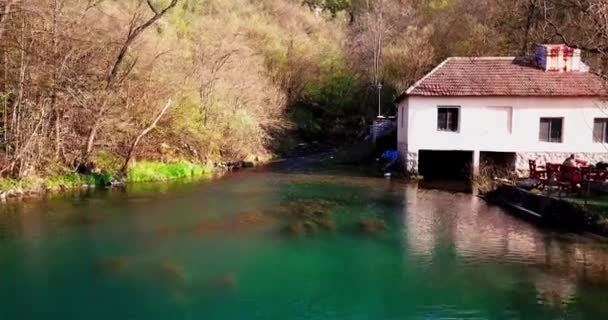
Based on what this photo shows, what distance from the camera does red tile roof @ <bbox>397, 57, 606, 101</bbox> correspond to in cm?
2133

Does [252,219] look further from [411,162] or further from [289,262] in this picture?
[411,162]

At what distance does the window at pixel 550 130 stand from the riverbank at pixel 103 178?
1326 centimetres

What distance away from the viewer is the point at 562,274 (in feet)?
32.4

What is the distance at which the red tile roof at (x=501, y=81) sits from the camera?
21.3 m

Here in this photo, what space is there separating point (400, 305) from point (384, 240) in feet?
12.5

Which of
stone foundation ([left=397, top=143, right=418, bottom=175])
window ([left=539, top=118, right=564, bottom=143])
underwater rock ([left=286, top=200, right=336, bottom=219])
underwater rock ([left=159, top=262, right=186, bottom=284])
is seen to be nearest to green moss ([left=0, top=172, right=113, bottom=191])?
underwater rock ([left=286, top=200, right=336, bottom=219])

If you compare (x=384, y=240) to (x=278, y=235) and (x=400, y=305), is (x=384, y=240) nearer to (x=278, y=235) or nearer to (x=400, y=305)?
(x=278, y=235)

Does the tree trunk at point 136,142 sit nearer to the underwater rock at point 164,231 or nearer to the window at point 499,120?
the underwater rock at point 164,231

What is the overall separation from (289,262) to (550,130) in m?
15.3

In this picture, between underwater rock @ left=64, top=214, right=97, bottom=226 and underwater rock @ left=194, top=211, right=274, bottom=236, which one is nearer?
underwater rock @ left=194, top=211, right=274, bottom=236

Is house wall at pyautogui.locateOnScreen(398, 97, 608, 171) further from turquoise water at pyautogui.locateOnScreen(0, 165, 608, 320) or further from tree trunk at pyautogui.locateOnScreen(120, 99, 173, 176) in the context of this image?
tree trunk at pyautogui.locateOnScreen(120, 99, 173, 176)

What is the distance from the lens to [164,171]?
22.4 metres

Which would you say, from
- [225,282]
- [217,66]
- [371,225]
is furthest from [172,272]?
[217,66]

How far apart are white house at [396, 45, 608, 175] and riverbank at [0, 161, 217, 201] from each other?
349 inches
